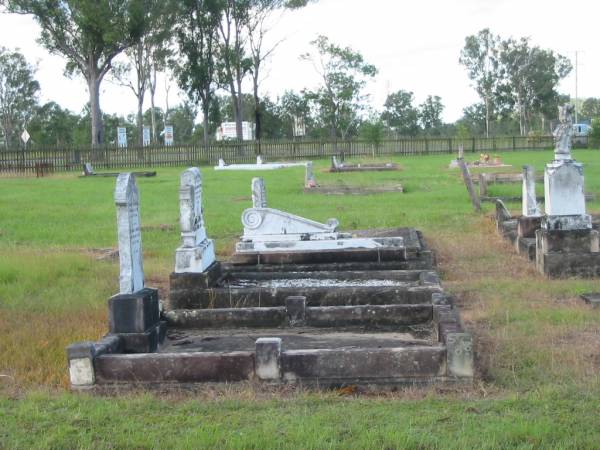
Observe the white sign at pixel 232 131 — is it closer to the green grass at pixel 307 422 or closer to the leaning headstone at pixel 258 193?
the leaning headstone at pixel 258 193

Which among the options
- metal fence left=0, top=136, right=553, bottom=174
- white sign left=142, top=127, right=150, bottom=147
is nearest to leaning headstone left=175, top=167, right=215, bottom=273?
metal fence left=0, top=136, right=553, bottom=174

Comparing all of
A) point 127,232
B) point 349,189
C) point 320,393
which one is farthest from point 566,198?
point 349,189

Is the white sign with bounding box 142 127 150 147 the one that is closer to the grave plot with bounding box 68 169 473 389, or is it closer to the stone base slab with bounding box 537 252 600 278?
the grave plot with bounding box 68 169 473 389

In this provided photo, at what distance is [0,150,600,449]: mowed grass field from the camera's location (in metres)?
4.19

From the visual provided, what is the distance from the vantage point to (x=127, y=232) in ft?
20.4

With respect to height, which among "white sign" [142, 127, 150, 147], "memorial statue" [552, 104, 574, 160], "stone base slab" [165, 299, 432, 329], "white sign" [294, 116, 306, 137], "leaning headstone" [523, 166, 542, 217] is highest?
"white sign" [294, 116, 306, 137]

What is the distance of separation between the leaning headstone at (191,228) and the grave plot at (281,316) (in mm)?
11

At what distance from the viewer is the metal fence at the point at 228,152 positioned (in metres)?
39.5

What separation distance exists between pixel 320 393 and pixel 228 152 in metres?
40.9

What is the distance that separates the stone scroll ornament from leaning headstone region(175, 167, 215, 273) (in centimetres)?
103

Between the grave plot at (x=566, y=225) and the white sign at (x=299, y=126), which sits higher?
the white sign at (x=299, y=126)

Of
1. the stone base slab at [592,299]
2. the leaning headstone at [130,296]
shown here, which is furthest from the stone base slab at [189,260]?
the stone base slab at [592,299]

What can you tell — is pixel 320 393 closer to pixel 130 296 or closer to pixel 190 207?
pixel 130 296

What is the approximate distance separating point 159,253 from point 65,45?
124ft
